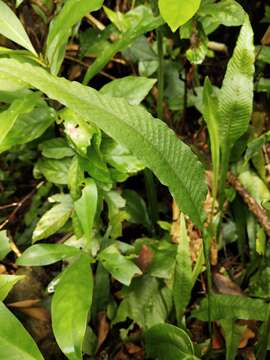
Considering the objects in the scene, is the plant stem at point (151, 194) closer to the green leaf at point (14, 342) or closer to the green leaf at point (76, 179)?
the green leaf at point (76, 179)

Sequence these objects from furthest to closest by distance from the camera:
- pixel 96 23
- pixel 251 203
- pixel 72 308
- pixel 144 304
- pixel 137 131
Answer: pixel 96 23 < pixel 251 203 < pixel 144 304 < pixel 72 308 < pixel 137 131

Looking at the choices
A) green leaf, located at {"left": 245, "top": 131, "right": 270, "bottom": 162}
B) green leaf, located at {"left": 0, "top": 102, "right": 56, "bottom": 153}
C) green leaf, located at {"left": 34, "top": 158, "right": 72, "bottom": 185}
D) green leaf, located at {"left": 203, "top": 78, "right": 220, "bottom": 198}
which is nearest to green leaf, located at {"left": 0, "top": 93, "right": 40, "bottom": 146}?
green leaf, located at {"left": 0, "top": 102, "right": 56, "bottom": 153}

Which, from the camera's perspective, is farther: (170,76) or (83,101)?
(170,76)

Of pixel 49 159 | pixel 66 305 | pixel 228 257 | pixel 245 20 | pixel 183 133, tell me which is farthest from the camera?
pixel 183 133

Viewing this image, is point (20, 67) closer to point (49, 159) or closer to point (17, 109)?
point (17, 109)

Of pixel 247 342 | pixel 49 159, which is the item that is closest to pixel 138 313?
pixel 247 342

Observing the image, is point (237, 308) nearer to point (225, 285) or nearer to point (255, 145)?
point (225, 285)

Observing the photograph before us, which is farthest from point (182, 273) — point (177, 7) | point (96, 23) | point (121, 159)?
point (96, 23)
